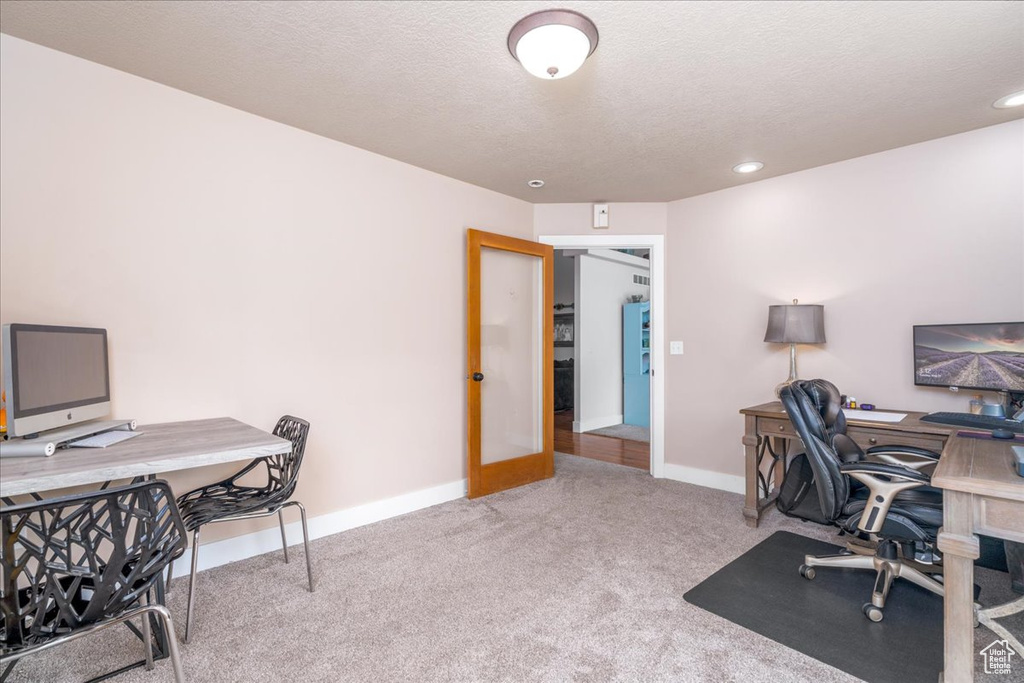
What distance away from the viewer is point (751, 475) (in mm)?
3086

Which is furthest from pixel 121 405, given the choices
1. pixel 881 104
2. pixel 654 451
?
pixel 881 104

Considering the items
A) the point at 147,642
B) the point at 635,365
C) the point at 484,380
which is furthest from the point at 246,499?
the point at 635,365

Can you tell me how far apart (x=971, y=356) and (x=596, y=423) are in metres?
4.31

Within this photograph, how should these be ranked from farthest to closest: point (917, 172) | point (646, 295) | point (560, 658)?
point (646, 295)
point (917, 172)
point (560, 658)

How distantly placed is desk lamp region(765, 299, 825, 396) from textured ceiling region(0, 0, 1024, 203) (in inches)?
40.0

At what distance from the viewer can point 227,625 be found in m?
2.02

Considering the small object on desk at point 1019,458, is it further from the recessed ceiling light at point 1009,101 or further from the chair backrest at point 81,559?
the chair backrest at point 81,559

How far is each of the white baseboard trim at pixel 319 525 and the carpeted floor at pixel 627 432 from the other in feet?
9.74

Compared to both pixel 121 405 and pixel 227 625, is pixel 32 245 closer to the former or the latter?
pixel 121 405

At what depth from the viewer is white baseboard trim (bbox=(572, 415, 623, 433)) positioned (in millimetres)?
6379

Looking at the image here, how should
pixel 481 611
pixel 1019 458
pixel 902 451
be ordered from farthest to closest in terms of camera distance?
pixel 902 451
pixel 481 611
pixel 1019 458

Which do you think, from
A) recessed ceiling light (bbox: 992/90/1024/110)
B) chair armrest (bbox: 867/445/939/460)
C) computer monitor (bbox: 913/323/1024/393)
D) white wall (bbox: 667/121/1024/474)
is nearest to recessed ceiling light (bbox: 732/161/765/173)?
white wall (bbox: 667/121/1024/474)

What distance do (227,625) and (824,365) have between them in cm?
381

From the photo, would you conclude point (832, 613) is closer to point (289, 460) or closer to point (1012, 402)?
point (1012, 402)
